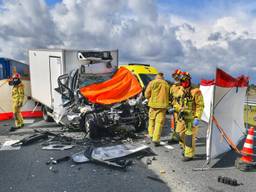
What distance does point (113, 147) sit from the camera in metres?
6.75

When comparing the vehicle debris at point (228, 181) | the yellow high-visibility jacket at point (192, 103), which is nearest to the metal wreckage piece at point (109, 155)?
the yellow high-visibility jacket at point (192, 103)

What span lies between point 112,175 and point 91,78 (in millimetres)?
4277

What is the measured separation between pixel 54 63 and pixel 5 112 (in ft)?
12.6

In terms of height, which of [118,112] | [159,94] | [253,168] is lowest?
[253,168]

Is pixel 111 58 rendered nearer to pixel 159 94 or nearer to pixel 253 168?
pixel 159 94

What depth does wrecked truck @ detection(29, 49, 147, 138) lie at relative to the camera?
788cm

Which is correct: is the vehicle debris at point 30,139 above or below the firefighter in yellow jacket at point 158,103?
below

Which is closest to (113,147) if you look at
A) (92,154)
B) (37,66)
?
(92,154)

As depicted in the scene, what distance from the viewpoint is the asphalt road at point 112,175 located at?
14.8 ft

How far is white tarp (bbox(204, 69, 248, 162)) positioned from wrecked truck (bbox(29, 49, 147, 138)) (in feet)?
9.17

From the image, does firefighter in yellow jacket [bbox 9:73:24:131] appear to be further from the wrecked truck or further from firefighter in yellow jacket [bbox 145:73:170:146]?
firefighter in yellow jacket [bbox 145:73:170:146]

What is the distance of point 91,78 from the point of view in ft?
28.5

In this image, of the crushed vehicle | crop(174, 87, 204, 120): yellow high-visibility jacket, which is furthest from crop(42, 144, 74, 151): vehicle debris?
the crushed vehicle

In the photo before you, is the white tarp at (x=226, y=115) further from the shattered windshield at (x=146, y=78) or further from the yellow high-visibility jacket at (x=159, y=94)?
the shattered windshield at (x=146, y=78)
